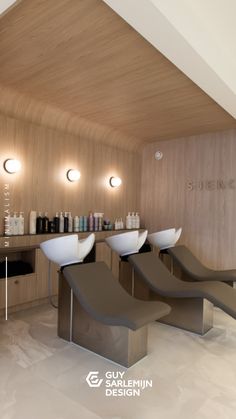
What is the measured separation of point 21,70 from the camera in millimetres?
2445

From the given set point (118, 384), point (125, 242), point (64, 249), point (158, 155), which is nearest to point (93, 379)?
point (118, 384)

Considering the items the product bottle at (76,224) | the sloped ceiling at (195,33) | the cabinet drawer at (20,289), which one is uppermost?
the sloped ceiling at (195,33)

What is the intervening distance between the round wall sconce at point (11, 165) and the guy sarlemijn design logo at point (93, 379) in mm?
2143

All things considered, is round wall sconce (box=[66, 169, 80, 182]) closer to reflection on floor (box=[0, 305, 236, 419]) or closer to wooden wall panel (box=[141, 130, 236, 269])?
wooden wall panel (box=[141, 130, 236, 269])

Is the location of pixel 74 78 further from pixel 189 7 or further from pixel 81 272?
pixel 81 272

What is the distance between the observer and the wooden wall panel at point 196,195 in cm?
397

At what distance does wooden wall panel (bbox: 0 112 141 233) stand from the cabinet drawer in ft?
2.41

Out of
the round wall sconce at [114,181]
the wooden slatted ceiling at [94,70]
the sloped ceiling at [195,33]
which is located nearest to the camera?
the sloped ceiling at [195,33]

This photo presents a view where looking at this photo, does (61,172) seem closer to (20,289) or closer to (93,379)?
(20,289)

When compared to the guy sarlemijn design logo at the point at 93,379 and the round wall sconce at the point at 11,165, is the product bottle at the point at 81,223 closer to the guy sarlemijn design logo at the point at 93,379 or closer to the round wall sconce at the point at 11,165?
the round wall sconce at the point at 11,165

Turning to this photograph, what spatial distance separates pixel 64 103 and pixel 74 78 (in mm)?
696

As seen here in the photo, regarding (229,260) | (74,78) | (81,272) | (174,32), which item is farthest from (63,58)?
(229,260)

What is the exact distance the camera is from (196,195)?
4.29 metres

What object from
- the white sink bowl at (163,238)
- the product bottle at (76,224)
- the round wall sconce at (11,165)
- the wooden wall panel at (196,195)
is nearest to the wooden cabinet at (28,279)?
the product bottle at (76,224)
